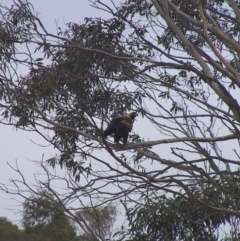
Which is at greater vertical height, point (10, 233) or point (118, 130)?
point (10, 233)

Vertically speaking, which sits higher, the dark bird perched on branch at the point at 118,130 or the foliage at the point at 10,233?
the foliage at the point at 10,233

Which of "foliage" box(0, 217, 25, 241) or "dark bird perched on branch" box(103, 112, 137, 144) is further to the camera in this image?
"foliage" box(0, 217, 25, 241)

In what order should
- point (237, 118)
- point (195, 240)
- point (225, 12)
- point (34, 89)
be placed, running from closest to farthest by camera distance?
point (237, 118), point (195, 240), point (34, 89), point (225, 12)

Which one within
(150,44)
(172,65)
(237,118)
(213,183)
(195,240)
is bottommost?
(195,240)

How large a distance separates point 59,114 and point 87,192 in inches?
63.9

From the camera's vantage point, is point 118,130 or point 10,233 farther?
point 10,233

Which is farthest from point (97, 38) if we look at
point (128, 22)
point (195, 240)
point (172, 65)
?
point (195, 240)

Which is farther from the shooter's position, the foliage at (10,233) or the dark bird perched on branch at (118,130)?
the foliage at (10,233)

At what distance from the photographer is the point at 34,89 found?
8250 millimetres

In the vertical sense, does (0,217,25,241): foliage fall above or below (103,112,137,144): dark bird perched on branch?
above

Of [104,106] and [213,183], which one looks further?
[104,106]

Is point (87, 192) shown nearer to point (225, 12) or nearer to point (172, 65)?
point (172, 65)

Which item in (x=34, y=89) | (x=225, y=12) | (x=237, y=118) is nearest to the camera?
(x=237, y=118)

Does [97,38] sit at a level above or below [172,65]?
→ above
